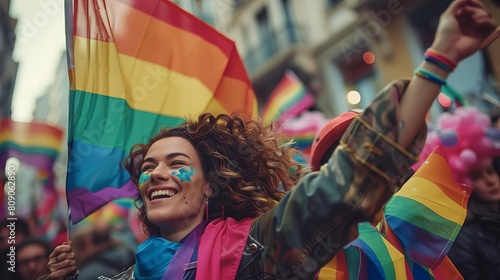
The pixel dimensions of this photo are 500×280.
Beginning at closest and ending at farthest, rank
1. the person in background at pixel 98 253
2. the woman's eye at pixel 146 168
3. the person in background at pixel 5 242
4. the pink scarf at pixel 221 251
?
the pink scarf at pixel 221 251 < the woman's eye at pixel 146 168 < the person in background at pixel 5 242 < the person in background at pixel 98 253

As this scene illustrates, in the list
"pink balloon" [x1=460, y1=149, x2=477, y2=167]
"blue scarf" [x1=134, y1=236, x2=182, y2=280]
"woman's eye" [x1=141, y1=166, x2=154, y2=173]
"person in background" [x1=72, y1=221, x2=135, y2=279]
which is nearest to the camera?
"blue scarf" [x1=134, y1=236, x2=182, y2=280]

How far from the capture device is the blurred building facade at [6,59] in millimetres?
2426

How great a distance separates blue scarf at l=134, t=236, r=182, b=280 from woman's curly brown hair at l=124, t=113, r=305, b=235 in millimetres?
241

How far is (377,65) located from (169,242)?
7976 mm

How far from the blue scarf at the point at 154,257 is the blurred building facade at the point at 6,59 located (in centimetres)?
114

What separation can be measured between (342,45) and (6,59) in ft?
28.1

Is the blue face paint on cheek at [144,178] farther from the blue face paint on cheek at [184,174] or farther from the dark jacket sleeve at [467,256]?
the dark jacket sleeve at [467,256]

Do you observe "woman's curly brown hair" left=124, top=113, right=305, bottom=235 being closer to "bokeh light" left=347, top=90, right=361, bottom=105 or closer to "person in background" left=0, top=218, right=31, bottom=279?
"person in background" left=0, top=218, right=31, bottom=279

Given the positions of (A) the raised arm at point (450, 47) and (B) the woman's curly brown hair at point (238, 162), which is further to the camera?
(B) the woman's curly brown hair at point (238, 162)

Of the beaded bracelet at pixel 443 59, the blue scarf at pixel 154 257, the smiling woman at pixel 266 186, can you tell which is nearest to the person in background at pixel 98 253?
the smiling woman at pixel 266 186

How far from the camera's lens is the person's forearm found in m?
1.17

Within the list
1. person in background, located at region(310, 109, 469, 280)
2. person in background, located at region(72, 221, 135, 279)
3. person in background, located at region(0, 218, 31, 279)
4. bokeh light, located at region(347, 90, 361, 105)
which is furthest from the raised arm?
bokeh light, located at region(347, 90, 361, 105)

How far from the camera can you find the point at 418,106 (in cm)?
117

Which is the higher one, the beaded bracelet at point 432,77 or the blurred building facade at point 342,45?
the beaded bracelet at point 432,77
